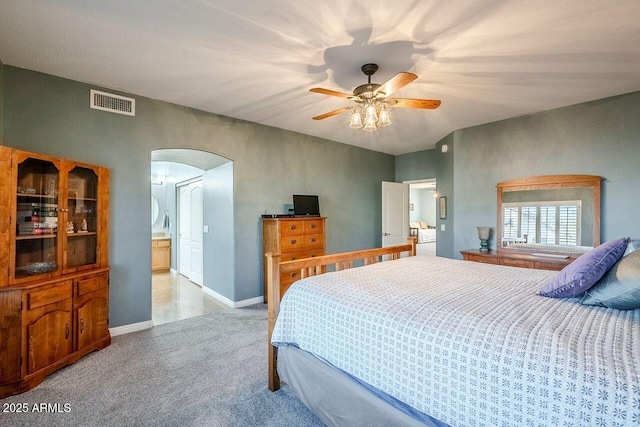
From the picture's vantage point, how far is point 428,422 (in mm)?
1260

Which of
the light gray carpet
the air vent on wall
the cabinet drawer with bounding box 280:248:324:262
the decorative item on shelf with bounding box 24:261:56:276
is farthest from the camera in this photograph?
the cabinet drawer with bounding box 280:248:324:262

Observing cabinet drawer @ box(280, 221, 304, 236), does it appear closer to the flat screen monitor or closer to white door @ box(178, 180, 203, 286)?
the flat screen monitor

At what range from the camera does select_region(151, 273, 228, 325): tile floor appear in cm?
381

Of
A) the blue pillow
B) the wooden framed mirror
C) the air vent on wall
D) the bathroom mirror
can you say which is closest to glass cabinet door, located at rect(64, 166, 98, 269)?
the air vent on wall

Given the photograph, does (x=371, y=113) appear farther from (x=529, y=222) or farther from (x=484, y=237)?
(x=529, y=222)

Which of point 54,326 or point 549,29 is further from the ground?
point 549,29

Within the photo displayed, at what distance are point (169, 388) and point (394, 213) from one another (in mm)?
4863

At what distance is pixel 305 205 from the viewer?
4578mm

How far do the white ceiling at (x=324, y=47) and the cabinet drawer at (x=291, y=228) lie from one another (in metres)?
1.58

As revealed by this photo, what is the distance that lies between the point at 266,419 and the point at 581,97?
15.1ft

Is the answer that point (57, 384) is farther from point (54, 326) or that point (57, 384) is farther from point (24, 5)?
point (24, 5)

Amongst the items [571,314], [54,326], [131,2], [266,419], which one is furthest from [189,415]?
[131,2]

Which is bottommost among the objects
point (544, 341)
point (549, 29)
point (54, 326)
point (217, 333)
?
point (217, 333)

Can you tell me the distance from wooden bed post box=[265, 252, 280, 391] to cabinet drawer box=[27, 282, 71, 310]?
183 centimetres
